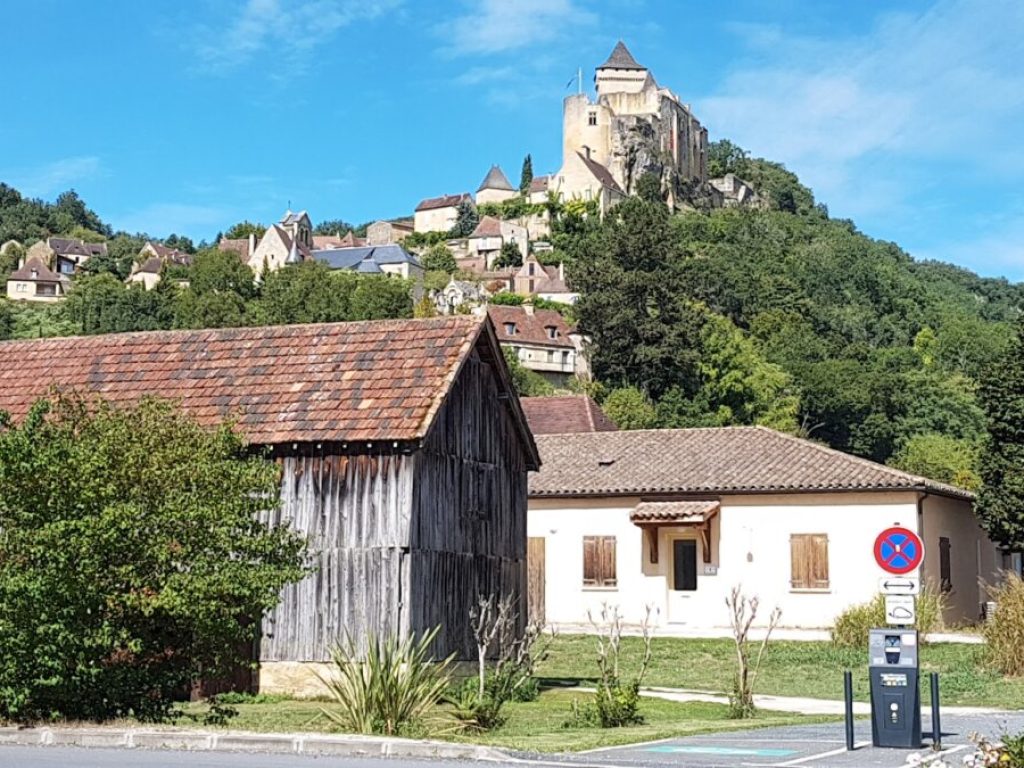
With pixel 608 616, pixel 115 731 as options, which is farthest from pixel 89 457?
pixel 608 616

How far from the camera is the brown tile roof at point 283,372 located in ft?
74.8

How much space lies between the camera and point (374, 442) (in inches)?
880

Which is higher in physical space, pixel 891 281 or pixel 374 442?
pixel 891 281

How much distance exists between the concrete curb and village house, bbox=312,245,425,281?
11688cm

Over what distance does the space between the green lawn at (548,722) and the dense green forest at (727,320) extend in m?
20.4

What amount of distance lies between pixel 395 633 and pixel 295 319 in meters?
69.3

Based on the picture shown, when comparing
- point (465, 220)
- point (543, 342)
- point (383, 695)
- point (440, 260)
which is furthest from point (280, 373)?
point (465, 220)

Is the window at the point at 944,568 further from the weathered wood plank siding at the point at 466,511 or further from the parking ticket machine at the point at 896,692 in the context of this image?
A: the parking ticket machine at the point at 896,692

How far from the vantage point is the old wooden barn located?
73.4ft

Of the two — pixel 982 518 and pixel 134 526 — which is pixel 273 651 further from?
pixel 982 518

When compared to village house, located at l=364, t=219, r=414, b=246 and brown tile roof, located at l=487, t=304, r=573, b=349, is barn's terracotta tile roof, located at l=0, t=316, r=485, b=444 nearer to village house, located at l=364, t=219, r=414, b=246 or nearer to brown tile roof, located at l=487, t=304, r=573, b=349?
brown tile roof, located at l=487, t=304, r=573, b=349

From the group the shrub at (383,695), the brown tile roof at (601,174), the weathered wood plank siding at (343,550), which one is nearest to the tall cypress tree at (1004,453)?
the weathered wood plank siding at (343,550)

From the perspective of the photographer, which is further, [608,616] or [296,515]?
[608,616]

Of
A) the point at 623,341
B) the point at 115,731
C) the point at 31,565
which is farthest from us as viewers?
the point at 623,341
